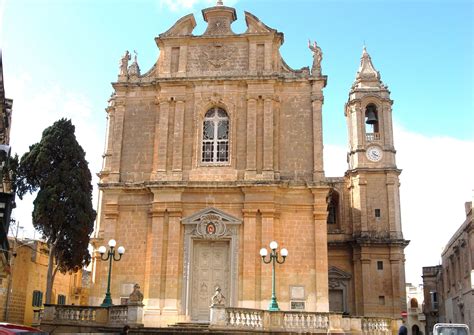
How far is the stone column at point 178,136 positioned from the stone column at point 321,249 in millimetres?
5727

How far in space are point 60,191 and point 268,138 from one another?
8.78 meters

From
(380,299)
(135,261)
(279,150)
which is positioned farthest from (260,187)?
(380,299)

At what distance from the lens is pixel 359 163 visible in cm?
3503

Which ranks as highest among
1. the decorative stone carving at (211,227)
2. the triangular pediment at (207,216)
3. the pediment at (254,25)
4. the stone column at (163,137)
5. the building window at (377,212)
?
the pediment at (254,25)

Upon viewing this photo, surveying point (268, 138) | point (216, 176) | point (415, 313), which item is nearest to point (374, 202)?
point (268, 138)

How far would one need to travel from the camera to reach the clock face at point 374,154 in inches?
1387

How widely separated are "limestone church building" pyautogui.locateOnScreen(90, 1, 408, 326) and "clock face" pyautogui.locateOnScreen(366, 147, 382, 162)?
11.9 meters

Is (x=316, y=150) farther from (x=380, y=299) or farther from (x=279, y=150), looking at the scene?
(x=380, y=299)

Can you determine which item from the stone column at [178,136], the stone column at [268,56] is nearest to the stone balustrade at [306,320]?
the stone column at [178,136]

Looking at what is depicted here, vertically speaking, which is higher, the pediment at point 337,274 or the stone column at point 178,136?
the stone column at point 178,136

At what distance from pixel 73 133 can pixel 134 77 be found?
369 centimetres

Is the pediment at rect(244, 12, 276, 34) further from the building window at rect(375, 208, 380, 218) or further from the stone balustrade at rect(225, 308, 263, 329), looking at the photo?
the building window at rect(375, 208, 380, 218)

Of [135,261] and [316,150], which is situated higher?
[316,150]

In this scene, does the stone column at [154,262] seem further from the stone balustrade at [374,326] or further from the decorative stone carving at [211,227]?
the stone balustrade at [374,326]
